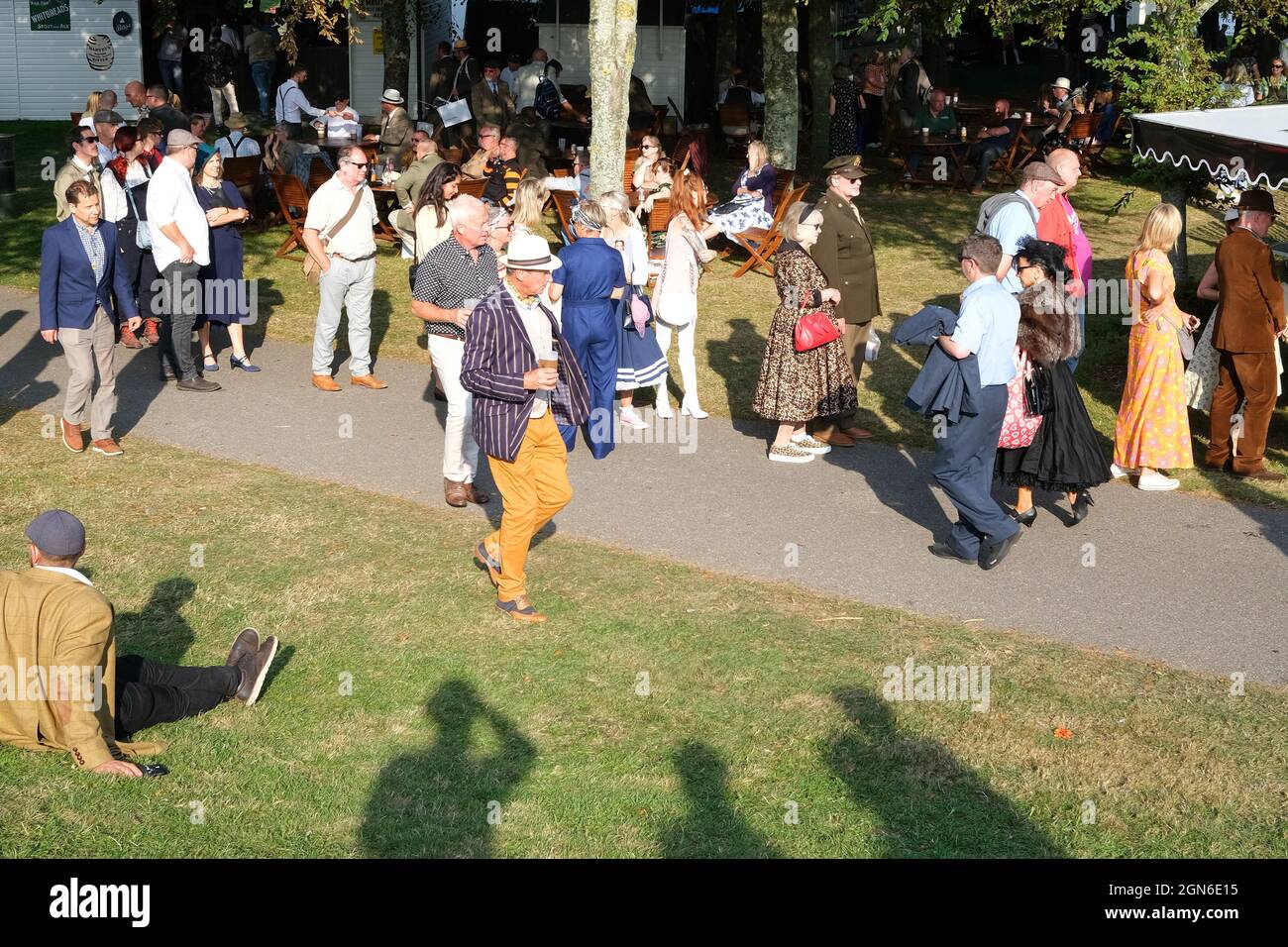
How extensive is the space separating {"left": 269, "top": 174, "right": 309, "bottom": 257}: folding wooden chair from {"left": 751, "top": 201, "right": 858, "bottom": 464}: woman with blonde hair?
796 centimetres

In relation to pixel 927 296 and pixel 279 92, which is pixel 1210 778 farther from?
pixel 279 92

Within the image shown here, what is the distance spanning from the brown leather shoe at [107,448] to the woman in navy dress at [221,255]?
2057mm

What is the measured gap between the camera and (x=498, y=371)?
660 cm

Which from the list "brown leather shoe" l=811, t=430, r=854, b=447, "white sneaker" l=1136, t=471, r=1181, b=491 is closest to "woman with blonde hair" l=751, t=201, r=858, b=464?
"brown leather shoe" l=811, t=430, r=854, b=447

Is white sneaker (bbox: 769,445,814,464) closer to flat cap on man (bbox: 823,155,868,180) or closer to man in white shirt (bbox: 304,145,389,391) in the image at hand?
flat cap on man (bbox: 823,155,868,180)

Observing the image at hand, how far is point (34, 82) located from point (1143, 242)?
23756 mm

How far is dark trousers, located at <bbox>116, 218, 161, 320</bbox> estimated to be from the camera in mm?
11531

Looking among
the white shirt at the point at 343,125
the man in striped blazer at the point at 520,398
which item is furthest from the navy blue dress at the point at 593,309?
the white shirt at the point at 343,125

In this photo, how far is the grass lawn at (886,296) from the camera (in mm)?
10781

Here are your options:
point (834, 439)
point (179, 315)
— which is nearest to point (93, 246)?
point (179, 315)

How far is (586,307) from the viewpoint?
30.3 ft

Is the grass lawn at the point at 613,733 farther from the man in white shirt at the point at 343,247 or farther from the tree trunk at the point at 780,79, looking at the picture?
the tree trunk at the point at 780,79

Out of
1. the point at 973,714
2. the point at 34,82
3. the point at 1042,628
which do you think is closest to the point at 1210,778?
the point at 973,714

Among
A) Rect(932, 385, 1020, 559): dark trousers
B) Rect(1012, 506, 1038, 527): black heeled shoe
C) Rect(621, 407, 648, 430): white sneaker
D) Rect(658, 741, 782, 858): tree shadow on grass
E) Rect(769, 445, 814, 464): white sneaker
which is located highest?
Rect(932, 385, 1020, 559): dark trousers
